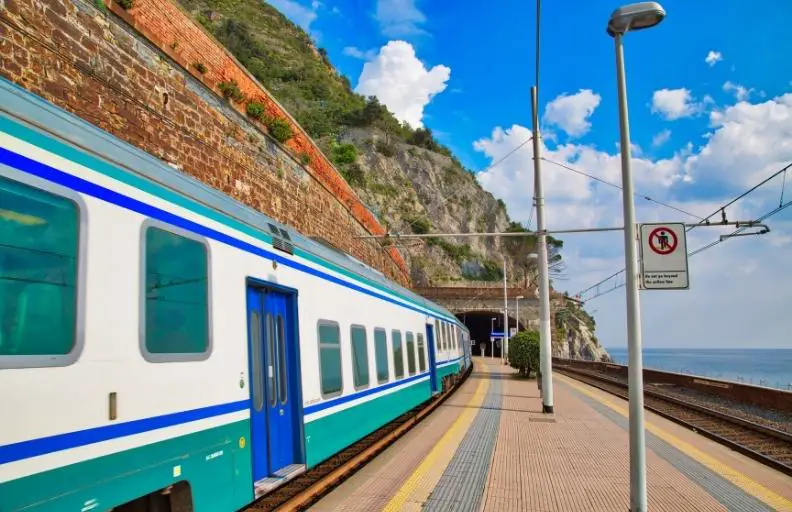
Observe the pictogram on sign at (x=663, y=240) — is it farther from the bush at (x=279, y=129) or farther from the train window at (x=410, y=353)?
the bush at (x=279, y=129)

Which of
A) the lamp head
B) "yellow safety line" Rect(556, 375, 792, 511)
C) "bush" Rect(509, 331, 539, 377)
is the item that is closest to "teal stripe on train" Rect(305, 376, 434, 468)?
"yellow safety line" Rect(556, 375, 792, 511)

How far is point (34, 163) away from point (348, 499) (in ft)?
15.8

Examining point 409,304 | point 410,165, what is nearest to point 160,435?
point 409,304

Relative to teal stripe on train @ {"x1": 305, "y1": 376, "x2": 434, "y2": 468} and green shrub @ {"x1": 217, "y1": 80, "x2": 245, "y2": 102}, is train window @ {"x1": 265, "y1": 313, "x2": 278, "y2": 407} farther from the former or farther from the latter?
green shrub @ {"x1": 217, "y1": 80, "x2": 245, "y2": 102}

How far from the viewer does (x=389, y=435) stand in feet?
40.3

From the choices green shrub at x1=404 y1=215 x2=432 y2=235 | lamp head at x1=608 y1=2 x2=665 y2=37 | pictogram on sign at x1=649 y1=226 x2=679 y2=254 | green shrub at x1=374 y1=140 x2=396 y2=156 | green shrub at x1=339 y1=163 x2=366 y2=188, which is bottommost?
pictogram on sign at x1=649 y1=226 x2=679 y2=254

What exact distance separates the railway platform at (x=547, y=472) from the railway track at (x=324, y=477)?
0.93 ft

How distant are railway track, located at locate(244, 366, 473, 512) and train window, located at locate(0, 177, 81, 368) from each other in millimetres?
3852

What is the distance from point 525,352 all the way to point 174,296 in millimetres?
22745

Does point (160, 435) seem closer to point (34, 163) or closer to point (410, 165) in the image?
point (34, 163)

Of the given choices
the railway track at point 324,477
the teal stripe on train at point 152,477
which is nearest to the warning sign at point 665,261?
the teal stripe on train at point 152,477

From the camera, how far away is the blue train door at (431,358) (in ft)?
56.1

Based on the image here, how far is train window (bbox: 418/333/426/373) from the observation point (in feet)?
50.1

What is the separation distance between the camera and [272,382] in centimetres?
673
